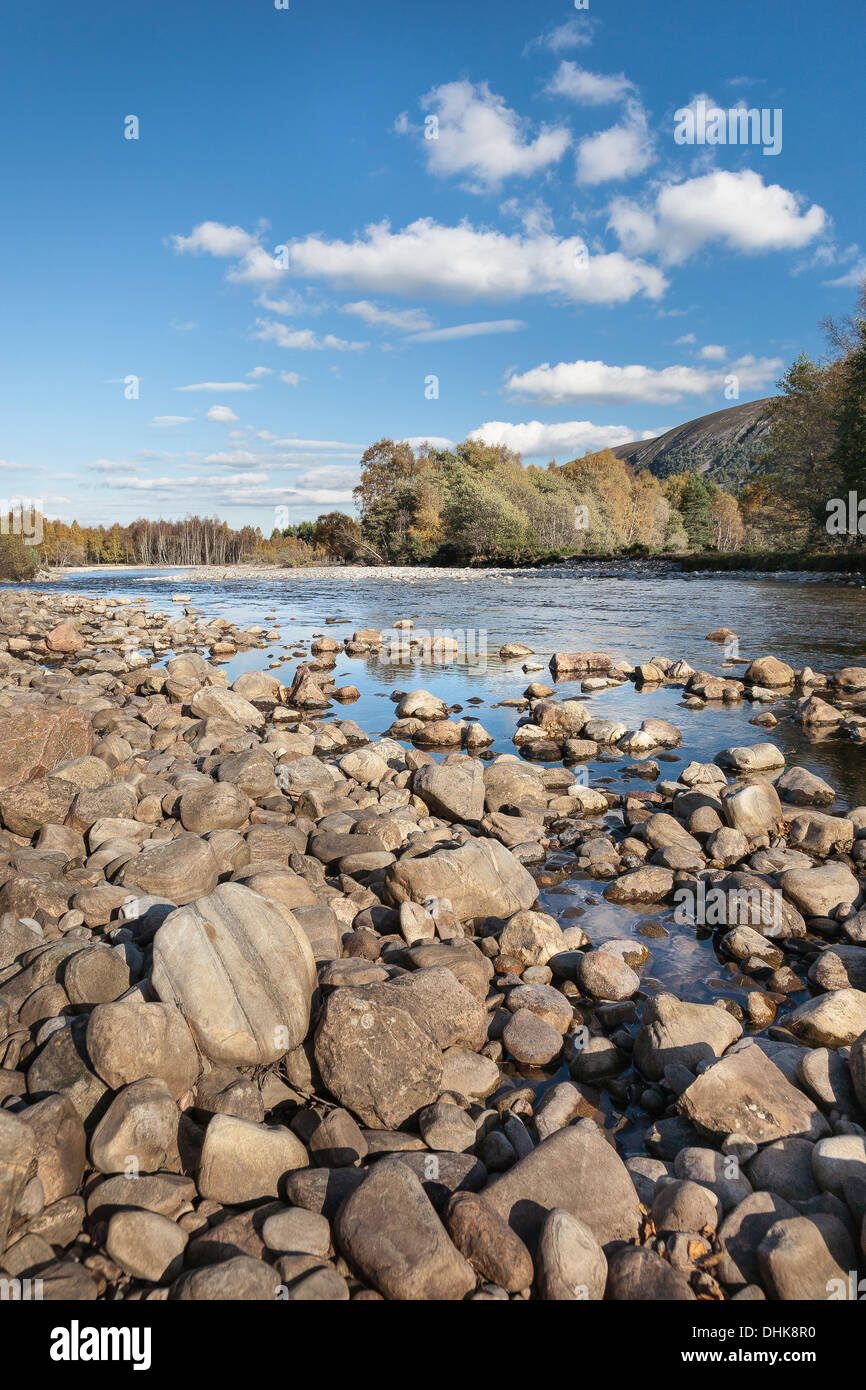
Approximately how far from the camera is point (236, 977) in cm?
405

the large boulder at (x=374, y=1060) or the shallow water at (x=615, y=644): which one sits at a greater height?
the shallow water at (x=615, y=644)

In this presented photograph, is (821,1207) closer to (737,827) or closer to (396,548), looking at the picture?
(737,827)

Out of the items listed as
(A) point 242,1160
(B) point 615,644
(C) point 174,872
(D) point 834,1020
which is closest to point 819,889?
Result: (D) point 834,1020

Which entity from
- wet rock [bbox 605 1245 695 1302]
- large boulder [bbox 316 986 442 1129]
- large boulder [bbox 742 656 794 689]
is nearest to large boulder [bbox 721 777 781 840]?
large boulder [bbox 316 986 442 1129]

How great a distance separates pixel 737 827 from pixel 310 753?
5.50 meters

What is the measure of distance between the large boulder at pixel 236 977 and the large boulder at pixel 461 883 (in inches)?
64.5

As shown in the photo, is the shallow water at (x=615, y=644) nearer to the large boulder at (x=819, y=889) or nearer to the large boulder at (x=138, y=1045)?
the large boulder at (x=819, y=889)

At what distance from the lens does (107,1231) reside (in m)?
2.93

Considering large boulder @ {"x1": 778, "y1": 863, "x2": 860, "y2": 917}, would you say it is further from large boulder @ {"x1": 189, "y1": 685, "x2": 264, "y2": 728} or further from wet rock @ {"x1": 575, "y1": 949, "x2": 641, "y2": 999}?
large boulder @ {"x1": 189, "y1": 685, "x2": 264, "y2": 728}

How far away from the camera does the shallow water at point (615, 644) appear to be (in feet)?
20.8

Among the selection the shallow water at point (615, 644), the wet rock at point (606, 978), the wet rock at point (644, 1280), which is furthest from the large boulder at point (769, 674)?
the wet rock at point (644, 1280)
